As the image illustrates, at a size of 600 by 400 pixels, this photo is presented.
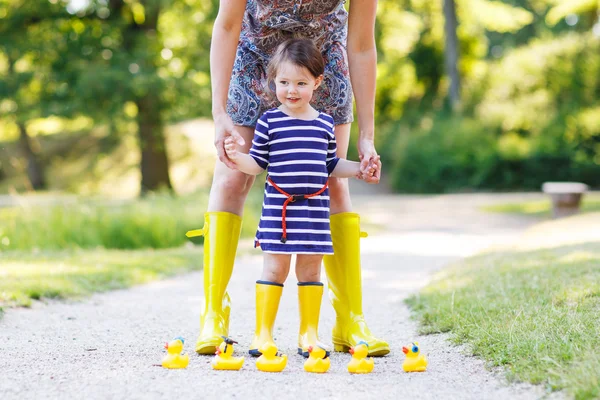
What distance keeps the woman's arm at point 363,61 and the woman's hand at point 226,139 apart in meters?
0.54

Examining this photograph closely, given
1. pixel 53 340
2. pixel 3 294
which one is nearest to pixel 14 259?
pixel 3 294

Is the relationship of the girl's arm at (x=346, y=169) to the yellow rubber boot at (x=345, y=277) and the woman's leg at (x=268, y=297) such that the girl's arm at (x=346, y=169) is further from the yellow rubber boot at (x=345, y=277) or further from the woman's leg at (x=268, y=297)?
the woman's leg at (x=268, y=297)

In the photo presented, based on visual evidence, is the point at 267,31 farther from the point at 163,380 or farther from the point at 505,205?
the point at 505,205

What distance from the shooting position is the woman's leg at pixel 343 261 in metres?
2.99

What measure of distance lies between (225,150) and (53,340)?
1131mm

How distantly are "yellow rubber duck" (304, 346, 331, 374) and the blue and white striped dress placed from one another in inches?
15.0

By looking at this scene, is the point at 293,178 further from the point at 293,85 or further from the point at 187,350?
the point at 187,350

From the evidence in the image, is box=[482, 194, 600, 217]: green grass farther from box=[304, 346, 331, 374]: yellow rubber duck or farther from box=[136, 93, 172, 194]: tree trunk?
box=[304, 346, 331, 374]: yellow rubber duck

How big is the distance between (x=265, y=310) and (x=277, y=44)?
1055 millimetres

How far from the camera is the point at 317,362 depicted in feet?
8.25

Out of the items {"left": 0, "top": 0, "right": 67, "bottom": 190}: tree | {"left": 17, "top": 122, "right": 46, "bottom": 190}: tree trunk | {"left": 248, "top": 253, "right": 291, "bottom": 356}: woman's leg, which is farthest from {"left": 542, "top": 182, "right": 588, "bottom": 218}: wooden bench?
{"left": 17, "top": 122, "right": 46, "bottom": 190}: tree trunk

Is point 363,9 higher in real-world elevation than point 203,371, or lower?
higher

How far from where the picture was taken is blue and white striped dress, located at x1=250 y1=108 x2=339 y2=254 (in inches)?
107

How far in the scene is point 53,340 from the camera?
10.1ft
